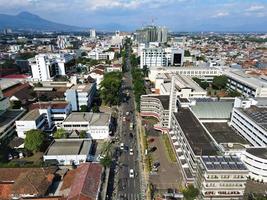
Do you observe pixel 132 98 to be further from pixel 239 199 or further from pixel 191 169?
pixel 239 199

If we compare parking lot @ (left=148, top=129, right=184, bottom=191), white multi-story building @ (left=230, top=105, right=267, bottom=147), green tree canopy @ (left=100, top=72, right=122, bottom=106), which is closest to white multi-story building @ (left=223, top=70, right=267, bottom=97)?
white multi-story building @ (left=230, top=105, right=267, bottom=147)

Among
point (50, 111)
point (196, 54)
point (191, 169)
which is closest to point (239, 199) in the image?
point (191, 169)

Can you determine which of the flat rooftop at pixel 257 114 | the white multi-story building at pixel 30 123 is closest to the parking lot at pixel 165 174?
the flat rooftop at pixel 257 114

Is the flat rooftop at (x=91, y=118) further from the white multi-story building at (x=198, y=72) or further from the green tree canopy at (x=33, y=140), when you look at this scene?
the white multi-story building at (x=198, y=72)

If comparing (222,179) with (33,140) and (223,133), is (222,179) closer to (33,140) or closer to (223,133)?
(223,133)

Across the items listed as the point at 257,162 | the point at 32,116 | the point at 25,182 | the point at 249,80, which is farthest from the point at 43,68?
the point at 257,162

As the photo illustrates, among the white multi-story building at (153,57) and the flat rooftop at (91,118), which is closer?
the flat rooftop at (91,118)
